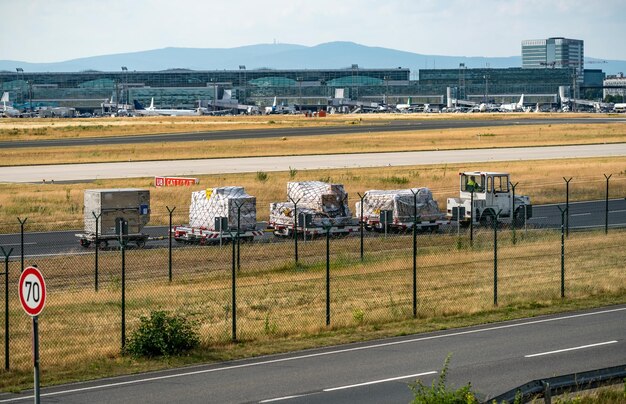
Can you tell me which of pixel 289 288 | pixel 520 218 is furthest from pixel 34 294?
pixel 520 218

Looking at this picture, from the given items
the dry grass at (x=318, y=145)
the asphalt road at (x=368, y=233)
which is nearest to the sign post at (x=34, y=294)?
the asphalt road at (x=368, y=233)

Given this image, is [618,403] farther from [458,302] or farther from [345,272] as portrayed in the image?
[345,272]

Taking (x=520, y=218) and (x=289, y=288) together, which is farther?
(x=520, y=218)

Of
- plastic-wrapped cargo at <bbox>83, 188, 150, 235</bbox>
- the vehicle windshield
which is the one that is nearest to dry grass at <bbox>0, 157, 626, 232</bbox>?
the vehicle windshield

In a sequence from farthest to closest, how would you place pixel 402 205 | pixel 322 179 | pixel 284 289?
1. pixel 322 179
2. pixel 402 205
3. pixel 284 289

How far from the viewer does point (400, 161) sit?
77062 mm

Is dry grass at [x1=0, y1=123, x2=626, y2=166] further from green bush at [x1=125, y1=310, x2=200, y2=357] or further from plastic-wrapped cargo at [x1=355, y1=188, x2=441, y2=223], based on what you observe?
green bush at [x1=125, y1=310, x2=200, y2=357]

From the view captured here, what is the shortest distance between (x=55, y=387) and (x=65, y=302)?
26.5 ft

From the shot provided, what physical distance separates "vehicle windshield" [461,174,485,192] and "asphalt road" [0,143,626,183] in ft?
86.6

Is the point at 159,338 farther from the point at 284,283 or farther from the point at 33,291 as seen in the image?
the point at 284,283

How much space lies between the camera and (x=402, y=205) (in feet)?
136

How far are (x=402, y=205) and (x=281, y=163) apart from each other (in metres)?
35.1

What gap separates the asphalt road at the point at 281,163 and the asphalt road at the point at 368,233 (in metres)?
22.8

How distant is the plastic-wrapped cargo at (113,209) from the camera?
123ft
